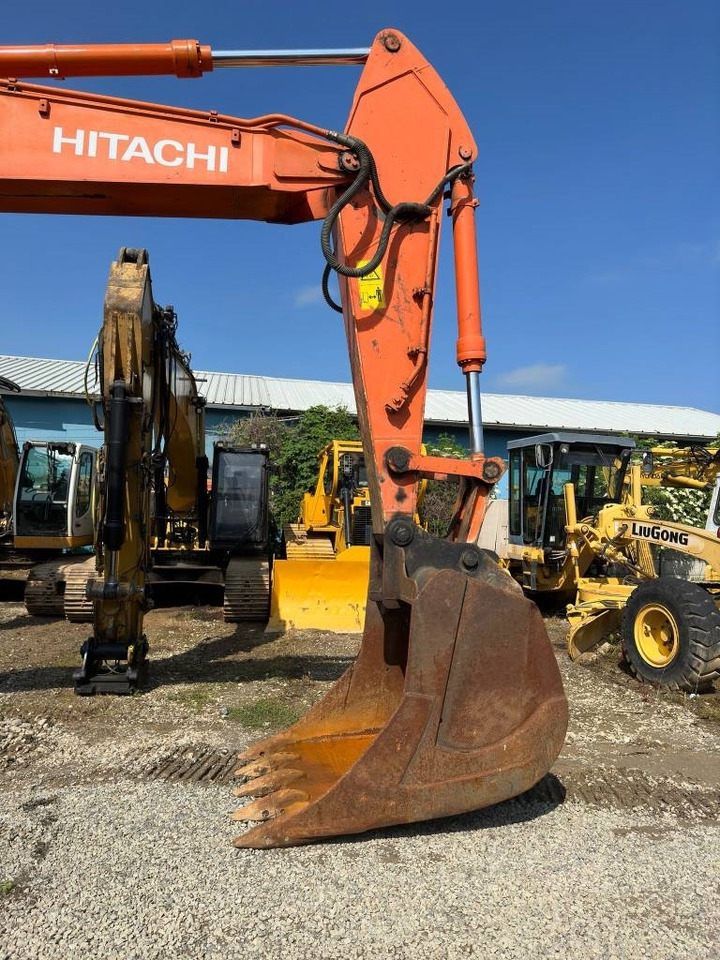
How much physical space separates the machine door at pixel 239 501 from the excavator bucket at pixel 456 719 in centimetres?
627

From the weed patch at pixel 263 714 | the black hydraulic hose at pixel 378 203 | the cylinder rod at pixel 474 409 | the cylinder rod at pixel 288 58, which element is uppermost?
the cylinder rod at pixel 288 58

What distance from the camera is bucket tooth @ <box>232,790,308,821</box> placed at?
3.25 metres

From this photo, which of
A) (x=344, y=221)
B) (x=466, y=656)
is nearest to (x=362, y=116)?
(x=344, y=221)

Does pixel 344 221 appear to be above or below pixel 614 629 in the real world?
above

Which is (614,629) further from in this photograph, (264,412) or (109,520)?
(264,412)

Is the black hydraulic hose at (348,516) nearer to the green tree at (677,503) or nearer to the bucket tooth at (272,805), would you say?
the green tree at (677,503)

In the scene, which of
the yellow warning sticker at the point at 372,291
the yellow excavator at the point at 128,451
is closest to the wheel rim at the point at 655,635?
the yellow warning sticker at the point at 372,291

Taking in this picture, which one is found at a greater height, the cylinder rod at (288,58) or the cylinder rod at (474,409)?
the cylinder rod at (288,58)

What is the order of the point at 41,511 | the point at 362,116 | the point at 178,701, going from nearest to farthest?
the point at 362,116, the point at 178,701, the point at 41,511

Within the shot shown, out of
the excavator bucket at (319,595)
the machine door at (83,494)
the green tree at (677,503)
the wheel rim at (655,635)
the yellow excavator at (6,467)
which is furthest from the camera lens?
the green tree at (677,503)

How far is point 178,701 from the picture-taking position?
17.7 feet

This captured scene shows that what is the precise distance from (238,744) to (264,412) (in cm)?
1676

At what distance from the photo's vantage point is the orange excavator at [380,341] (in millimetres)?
2967

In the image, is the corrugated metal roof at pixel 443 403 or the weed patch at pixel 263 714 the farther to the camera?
the corrugated metal roof at pixel 443 403
